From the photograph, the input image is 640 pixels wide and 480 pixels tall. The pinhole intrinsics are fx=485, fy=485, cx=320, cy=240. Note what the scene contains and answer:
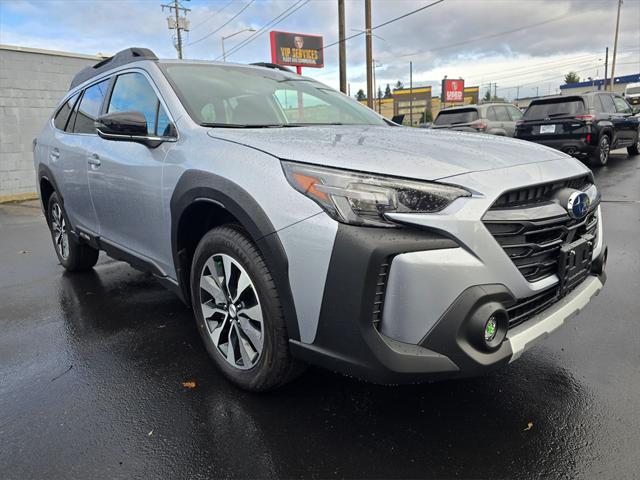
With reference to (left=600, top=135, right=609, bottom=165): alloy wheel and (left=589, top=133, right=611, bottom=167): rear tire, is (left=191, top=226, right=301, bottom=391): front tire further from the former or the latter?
(left=600, top=135, right=609, bottom=165): alloy wheel

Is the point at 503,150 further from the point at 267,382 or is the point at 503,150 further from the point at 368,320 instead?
the point at 267,382

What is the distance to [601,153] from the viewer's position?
36.7ft

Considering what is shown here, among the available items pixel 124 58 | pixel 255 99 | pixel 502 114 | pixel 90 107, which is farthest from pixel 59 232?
pixel 502 114

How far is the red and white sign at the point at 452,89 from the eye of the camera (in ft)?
183

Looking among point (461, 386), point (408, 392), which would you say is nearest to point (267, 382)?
point (408, 392)

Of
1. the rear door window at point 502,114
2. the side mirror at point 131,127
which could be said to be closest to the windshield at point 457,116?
the rear door window at point 502,114

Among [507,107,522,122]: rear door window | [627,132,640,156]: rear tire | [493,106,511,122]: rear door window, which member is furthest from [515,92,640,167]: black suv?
[507,107,522,122]: rear door window

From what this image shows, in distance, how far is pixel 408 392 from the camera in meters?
2.51

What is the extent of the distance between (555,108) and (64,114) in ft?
34.3

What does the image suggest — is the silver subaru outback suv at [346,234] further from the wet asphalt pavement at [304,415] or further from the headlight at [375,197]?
the wet asphalt pavement at [304,415]

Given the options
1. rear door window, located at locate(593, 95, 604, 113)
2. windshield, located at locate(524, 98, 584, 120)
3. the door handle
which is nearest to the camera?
the door handle

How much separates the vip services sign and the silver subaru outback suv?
2212cm

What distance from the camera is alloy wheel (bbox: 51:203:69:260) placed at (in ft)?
15.8

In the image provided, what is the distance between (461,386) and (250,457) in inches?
45.9
